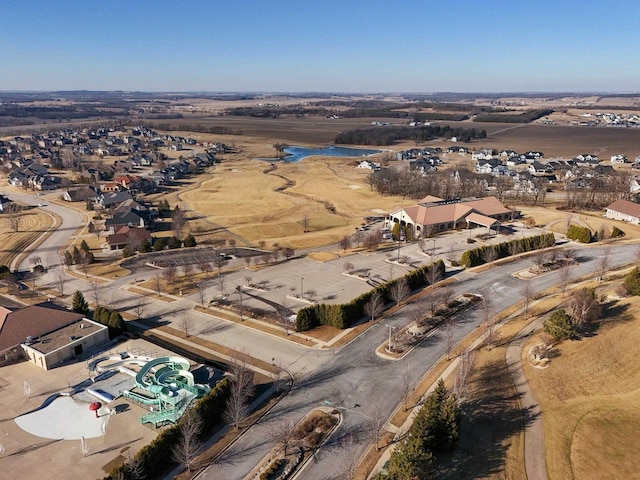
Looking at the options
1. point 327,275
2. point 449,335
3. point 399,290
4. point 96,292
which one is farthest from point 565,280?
point 96,292

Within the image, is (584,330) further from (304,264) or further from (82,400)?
(82,400)

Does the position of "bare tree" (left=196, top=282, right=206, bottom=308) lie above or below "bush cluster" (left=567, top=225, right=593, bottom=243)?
below

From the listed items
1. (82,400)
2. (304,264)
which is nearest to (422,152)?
(304,264)

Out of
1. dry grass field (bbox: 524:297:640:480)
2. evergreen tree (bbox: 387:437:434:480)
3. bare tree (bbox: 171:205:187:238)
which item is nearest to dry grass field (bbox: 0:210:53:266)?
bare tree (bbox: 171:205:187:238)

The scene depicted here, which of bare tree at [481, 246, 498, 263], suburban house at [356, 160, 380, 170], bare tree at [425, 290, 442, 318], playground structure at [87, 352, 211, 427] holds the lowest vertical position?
playground structure at [87, 352, 211, 427]

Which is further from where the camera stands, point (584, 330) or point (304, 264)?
point (304, 264)

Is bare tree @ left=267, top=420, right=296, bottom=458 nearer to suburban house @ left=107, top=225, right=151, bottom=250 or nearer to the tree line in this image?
suburban house @ left=107, top=225, right=151, bottom=250

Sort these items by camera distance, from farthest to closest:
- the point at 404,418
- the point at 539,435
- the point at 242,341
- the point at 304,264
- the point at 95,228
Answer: the point at 95,228 < the point at 304,264 < the point at 242,341 < the point at 404,418 < the point at 539,435
